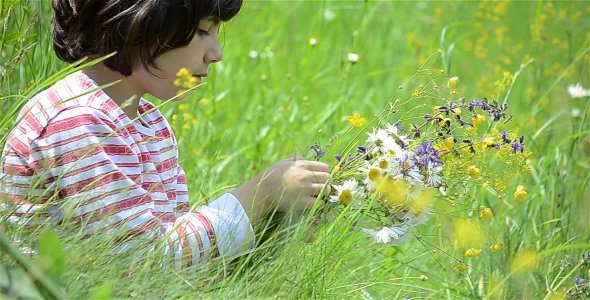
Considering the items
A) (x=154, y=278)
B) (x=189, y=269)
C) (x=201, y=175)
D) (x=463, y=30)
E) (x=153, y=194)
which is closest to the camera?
(x=154, y=278)

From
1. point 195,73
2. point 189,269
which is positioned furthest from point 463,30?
point 189,269

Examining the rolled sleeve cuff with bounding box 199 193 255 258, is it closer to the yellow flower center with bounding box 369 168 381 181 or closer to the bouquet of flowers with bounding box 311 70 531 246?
the bouquet of flowers with bounding box 311 70 531 246

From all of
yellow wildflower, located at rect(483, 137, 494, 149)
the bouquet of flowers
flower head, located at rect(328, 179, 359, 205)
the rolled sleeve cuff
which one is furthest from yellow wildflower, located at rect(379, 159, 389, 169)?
the rolled sleeve cuff

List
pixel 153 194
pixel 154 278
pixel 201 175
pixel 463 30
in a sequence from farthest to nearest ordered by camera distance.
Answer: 1. pixel 463 30
2. pixel 201 175
3. pixel 153 194
4. pixel 154 278

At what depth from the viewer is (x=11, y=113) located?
6.89ft

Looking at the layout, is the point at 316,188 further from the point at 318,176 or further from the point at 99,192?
the point at 99,192

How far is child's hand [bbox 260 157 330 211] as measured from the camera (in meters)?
2.18

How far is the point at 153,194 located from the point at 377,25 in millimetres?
3078

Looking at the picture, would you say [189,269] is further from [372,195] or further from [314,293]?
[372,195]

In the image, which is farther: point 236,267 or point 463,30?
point 463,30

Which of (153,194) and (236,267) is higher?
(153,194)

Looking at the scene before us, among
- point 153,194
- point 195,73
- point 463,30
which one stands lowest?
point 463,30

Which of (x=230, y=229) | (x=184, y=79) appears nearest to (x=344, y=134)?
(x=230, y=229)

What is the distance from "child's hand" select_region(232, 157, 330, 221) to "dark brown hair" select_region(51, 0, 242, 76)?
36 cm
